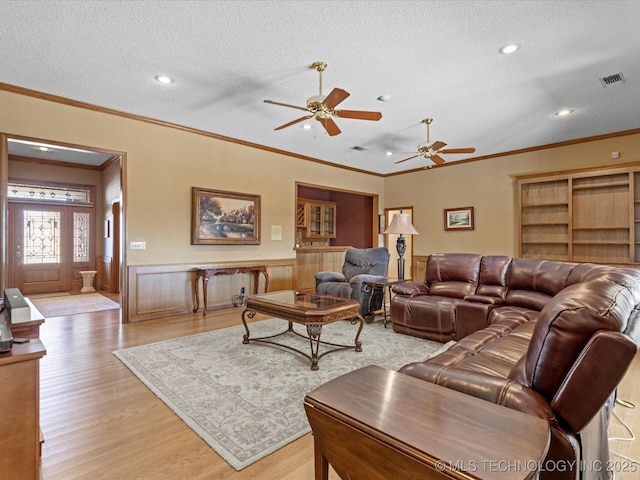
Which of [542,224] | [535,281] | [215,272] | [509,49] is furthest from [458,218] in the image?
[215,272]

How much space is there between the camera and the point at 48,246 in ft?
23.9

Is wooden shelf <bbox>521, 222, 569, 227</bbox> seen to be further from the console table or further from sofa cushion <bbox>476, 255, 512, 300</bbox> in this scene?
the console table

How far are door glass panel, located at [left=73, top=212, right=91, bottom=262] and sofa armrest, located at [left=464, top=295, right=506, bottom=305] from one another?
8337 mm

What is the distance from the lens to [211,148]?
5.39m

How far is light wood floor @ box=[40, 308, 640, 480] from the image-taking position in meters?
1.68

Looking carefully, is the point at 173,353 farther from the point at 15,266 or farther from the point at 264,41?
the point at 15,266

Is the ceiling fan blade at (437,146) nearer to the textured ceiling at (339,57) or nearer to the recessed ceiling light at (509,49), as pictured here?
the textured ceiling at (339,57)

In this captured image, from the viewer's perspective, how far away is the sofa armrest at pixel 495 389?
111cm

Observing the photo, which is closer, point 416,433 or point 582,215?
point 416,433

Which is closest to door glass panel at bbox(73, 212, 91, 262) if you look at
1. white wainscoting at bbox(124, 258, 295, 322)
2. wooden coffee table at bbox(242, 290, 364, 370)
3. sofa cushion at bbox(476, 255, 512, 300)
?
white wainscoting at bbox(124, 258, 295, 322)

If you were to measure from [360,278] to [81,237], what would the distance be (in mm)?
6963

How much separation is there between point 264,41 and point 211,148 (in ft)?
9.43

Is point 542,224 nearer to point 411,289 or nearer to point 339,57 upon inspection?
point 411,289

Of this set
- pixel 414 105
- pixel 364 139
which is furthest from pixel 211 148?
pixel 414 105
